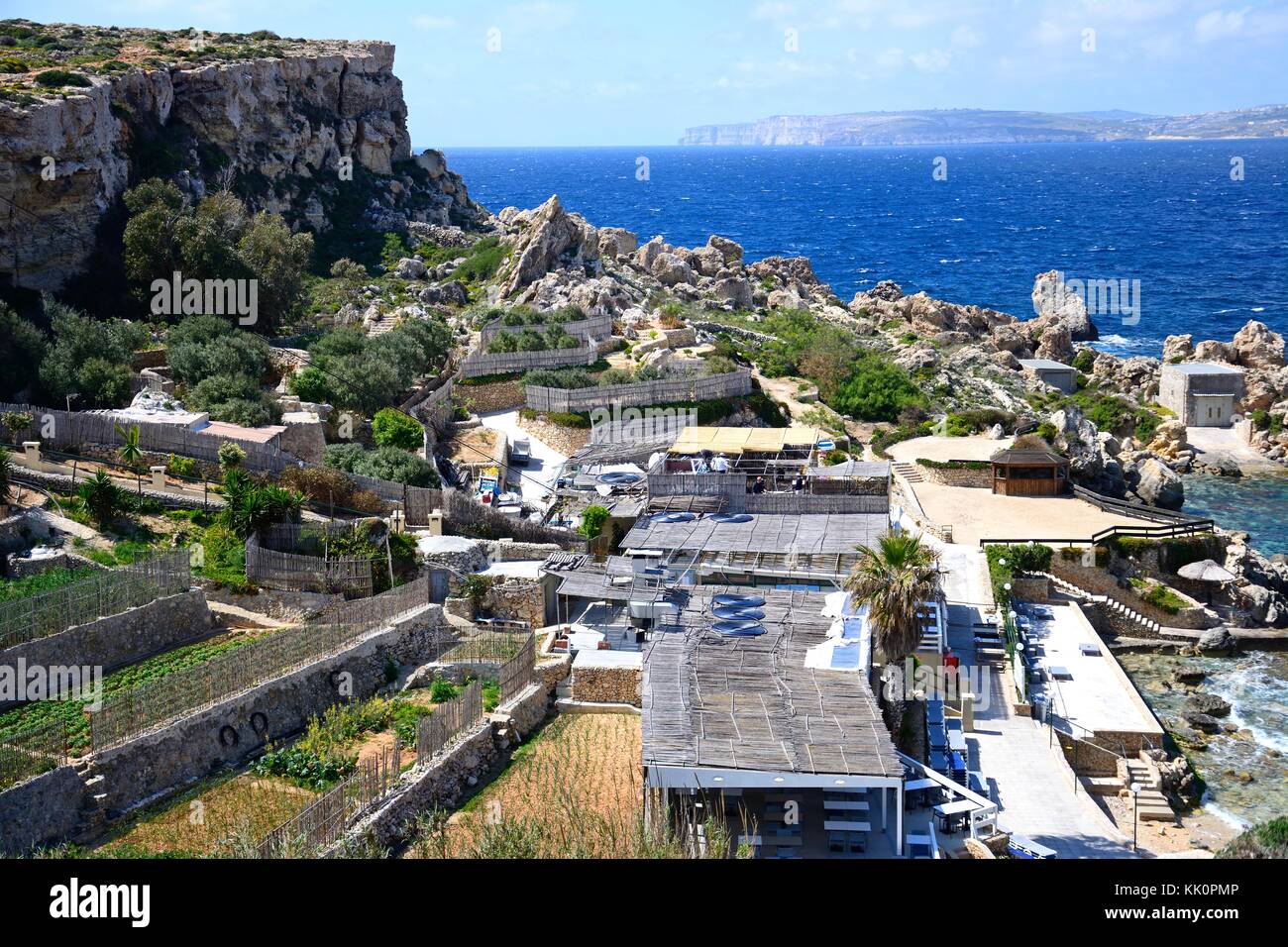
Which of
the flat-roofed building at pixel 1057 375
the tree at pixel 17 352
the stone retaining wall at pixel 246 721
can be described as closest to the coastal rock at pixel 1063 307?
the flat-roofed building at pixel 1057 375

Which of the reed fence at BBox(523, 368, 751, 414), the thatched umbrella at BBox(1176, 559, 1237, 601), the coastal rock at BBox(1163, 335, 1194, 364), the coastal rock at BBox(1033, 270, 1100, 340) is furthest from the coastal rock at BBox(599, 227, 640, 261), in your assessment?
the thatched umbrella at BBox(1176, 559, 1237, 601)

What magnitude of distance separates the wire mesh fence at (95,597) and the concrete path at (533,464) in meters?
14.2

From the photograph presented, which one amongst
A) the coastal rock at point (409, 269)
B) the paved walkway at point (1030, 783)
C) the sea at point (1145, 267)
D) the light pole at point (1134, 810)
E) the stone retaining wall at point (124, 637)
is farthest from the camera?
the coastal rock at point (409, 269)

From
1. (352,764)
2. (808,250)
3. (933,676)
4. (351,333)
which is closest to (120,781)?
(352,764)

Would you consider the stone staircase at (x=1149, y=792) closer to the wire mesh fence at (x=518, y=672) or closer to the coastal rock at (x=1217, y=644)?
the coastal rock at (x=1217, y=644)

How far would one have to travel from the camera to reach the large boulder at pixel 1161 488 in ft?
151

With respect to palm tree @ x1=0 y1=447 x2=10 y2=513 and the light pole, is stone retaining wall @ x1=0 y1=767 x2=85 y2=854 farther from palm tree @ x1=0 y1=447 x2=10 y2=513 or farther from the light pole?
the light pole

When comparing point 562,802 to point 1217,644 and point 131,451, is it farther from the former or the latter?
point 1217,644

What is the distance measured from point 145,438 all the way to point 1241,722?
29.5 metres

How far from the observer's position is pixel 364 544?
101 ft

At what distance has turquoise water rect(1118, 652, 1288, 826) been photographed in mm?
27609

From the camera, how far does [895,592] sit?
81.7 feet
